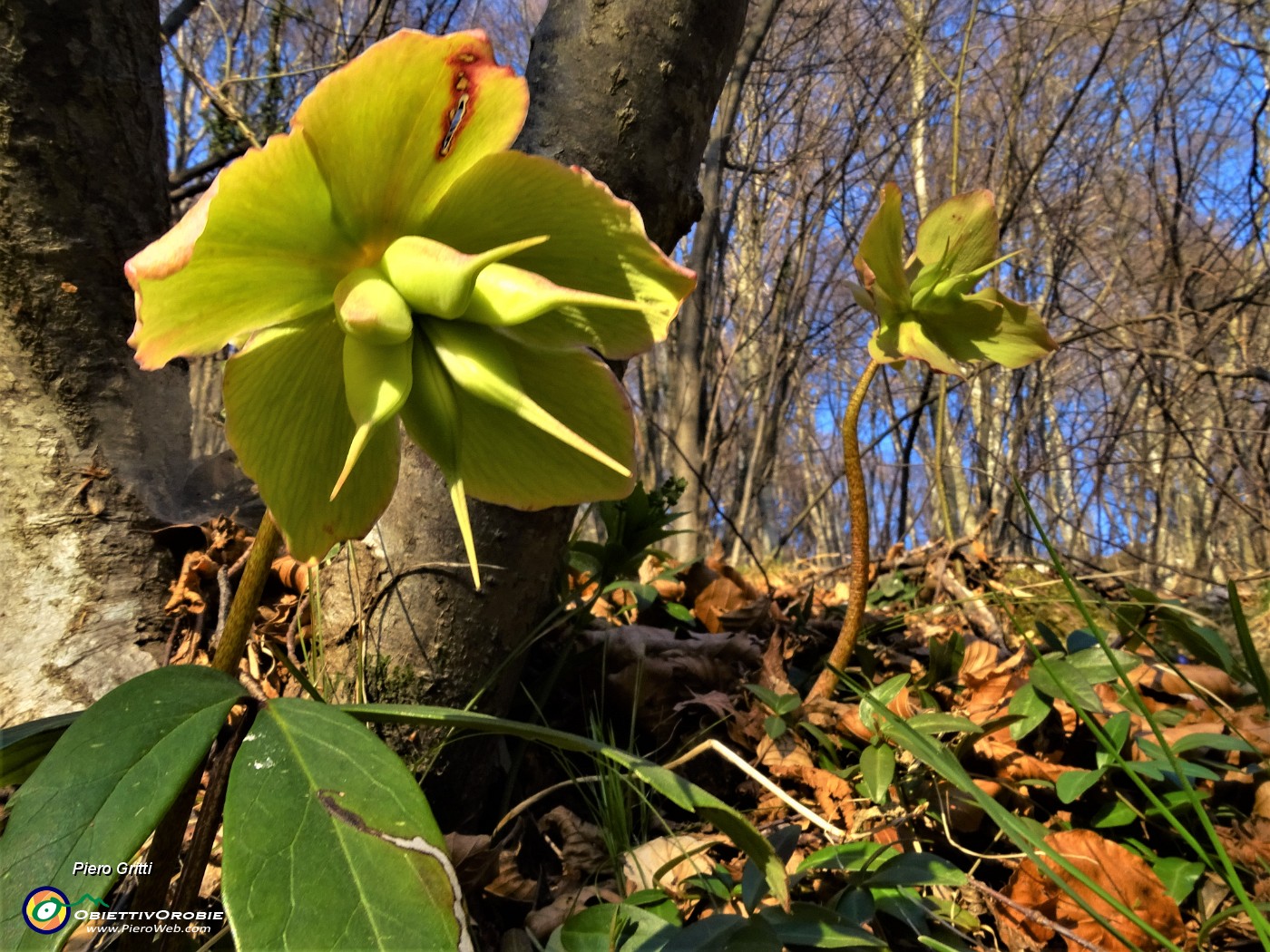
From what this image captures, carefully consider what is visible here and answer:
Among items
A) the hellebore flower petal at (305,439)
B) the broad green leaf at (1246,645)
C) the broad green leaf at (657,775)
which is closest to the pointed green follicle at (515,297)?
the hellebore flower petal at (305,439)

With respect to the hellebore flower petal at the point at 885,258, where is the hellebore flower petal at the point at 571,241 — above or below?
below

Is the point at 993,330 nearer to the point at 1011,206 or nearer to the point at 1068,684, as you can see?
the point at 1068,684

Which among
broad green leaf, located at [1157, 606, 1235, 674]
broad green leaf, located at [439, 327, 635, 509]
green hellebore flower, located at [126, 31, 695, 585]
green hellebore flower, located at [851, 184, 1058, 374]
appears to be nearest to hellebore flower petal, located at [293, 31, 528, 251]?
green hellebore flower, located at [126, 31, 695, 585]

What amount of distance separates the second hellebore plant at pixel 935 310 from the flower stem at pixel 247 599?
2.26 ft

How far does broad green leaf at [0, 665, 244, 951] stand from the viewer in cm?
36

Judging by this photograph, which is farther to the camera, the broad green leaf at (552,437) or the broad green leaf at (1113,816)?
the broad green leaf at (1113,816)

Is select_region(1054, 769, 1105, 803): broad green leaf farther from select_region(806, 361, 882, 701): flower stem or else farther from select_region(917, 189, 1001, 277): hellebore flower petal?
select_region(917, 189, 1001, 277): hellebore flower petal

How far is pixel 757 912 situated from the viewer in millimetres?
597

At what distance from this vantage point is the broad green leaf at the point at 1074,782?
80cm

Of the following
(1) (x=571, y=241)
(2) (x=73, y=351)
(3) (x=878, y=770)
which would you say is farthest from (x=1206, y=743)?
(2) (x=73, y=351)

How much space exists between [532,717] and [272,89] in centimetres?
365

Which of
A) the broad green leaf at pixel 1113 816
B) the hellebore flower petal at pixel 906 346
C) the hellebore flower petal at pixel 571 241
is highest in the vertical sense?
the hellebore flower petal at pixel 906 346

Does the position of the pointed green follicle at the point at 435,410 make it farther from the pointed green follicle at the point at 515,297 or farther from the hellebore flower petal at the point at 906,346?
the hellebore flower petal at the point at 906,346

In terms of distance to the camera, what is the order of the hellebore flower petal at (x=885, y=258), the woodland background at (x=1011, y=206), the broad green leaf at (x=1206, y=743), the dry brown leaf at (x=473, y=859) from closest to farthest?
the dry brown leaf at (x=473, y=859) → the broad green leaf at (x=1206, y=743) → the hellebore flower petal at (x=885, y=258) → the woodland background at (x=1011, y=206)
